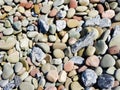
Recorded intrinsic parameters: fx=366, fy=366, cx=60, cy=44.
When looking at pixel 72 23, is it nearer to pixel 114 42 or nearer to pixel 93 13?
pixel 93 13

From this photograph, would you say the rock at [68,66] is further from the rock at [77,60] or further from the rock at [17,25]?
the rock at [17,25]

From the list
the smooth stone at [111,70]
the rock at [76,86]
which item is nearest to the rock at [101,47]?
the smooth stone at [111,70]

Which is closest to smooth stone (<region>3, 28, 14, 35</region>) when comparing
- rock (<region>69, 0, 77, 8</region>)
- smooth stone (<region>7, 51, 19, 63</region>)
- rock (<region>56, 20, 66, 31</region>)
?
smooth stone (<region>7, 51, 19, 63</region>)

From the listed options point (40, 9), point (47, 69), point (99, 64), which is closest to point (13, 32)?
point (40, 9)

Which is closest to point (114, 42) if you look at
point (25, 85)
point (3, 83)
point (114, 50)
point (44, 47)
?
point (114, 50)

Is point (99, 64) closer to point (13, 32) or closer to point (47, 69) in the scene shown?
point (47, 69)

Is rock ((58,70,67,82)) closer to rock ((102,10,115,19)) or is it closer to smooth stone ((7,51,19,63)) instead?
smooth stone ((7,51,19,63))
